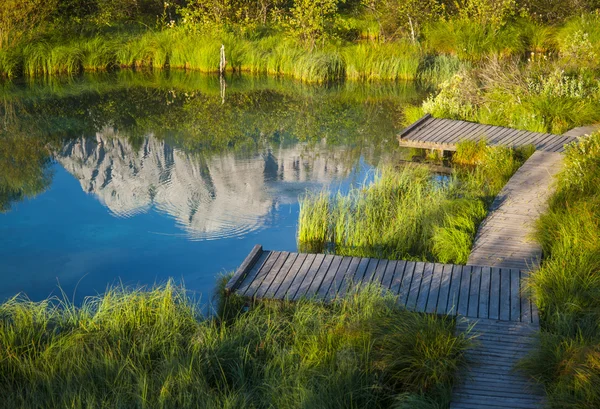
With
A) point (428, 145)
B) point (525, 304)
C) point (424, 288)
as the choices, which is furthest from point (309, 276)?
point (428, 145)

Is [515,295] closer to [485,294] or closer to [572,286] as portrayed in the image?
[485,294]

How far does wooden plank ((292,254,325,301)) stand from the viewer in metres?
6.91

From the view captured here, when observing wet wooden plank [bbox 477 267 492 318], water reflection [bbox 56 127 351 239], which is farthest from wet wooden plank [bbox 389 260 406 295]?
water reflection [bbox 56 127 351 239]

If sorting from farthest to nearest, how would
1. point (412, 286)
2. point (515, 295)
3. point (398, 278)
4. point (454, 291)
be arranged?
point (398, 278), point (412, 286), point (454, 291), point (515, 295)

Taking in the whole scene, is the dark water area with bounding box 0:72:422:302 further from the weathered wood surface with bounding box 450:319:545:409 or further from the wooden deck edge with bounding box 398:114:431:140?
the weathered wood surface with bounding box 450:319:545:409

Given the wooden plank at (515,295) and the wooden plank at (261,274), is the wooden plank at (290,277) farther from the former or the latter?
the wooden plank at (515,295)

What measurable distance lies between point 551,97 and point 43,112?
8967mm

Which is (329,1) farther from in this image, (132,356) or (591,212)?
(132,356)

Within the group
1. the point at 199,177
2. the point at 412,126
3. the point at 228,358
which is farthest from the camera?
the point at 412,126

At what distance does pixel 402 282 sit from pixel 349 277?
455 millimetres

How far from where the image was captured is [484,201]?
31.8ft

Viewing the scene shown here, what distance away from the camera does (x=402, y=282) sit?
23.3ft

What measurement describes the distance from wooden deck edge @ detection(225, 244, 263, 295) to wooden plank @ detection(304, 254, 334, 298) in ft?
2.04

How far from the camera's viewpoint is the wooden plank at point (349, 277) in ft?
22.5
